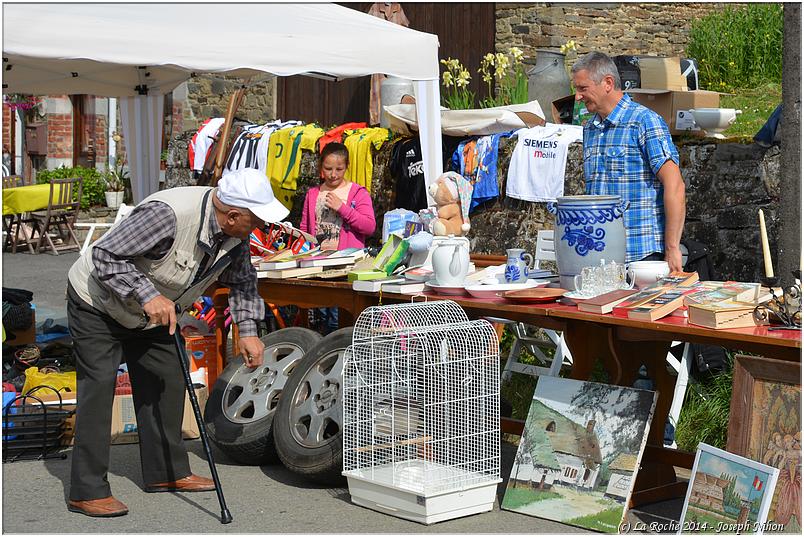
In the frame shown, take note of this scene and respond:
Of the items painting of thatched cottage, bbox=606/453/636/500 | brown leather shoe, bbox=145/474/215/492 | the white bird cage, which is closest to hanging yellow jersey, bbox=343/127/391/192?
the white bird cage

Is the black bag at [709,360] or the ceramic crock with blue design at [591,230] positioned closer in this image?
the ceramic crock with blue design at [591,230]

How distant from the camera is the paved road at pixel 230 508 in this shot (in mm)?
4492

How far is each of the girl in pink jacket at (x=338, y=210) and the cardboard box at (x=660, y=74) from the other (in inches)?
126

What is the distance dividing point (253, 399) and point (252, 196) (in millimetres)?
1555

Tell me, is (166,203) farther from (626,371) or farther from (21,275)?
(21,275)

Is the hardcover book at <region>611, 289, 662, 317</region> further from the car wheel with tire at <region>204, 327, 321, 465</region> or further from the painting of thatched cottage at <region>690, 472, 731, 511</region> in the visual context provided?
the car wheel with tire at <region>204, 327, 321, 465</region>

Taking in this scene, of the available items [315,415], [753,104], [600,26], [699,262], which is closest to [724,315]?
[315,415]

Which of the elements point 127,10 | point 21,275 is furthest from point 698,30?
point 127,10

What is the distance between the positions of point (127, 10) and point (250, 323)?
2496 millimetres

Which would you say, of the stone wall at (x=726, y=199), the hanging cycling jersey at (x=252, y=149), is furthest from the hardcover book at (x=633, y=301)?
the hanging cycling jersey at (x=252, y=149)

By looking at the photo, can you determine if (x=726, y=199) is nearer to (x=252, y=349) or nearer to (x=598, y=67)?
(x=598, y=67)

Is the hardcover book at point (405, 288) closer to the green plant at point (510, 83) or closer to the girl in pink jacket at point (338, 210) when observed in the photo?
the girl in pink jacket at point (338, 210)

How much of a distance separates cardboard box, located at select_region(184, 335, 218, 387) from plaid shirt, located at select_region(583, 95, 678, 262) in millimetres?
2865

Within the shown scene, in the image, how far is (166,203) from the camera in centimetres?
454
